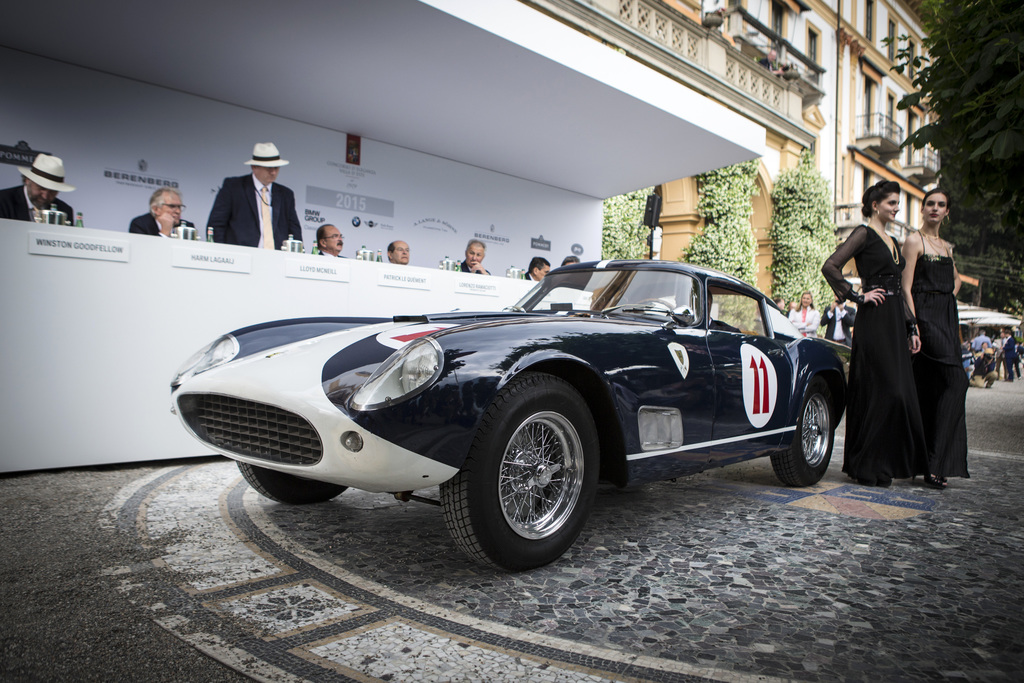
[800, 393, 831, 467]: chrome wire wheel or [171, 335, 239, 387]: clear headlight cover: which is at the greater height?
[171, 335, 239, 387]: clear headlight cover

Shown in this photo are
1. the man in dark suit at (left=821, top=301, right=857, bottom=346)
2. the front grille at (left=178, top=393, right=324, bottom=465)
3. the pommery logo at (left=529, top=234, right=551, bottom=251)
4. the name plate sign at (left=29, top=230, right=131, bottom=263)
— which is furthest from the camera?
the man in dark suit at (left=821, top=301, right=857, bottom=346)

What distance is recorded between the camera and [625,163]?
9.61m

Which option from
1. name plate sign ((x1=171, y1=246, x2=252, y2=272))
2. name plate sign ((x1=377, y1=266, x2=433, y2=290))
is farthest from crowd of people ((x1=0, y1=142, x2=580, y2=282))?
name plate sign ((x1=171, y1=246, x2=252, y2=272))

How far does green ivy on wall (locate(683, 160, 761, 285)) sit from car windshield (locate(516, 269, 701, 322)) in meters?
14.6

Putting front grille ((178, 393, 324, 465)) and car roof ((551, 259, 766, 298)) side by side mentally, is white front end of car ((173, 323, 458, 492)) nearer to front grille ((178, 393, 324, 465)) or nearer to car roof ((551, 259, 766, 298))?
front grille ((178, 393, 324, 465))

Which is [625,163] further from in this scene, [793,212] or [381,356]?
[793,212]

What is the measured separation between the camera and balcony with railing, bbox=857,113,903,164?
26.2 metres

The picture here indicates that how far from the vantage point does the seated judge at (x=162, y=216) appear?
6598mm

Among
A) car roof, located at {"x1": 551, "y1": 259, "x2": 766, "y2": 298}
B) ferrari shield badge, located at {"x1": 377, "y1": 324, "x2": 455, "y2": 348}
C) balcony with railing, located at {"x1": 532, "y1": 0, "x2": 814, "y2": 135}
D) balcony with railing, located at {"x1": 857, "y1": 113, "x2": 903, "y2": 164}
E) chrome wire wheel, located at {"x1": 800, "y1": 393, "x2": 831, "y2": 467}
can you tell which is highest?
balcony with railing, located at {"x1": 857, "y1": 113, "x2": 903, "y2": 164}

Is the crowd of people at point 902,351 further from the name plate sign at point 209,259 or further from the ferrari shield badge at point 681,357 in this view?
the ferrari shield badge at point 681,357

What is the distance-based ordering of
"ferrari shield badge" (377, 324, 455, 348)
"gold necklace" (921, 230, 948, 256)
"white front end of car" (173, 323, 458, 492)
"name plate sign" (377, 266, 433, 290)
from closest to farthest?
"white front end of car" (173, 323, 458, 492), "ferrari shield badge" (377, 324, 455, 348), "gold necklace" (921, 230, 948, 256), "name plate sign" (377, 266, 433, 290)

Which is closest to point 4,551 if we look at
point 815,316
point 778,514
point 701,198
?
point 778,514

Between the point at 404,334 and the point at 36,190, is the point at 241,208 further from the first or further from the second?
the point at 404,334

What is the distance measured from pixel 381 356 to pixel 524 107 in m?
5.94
